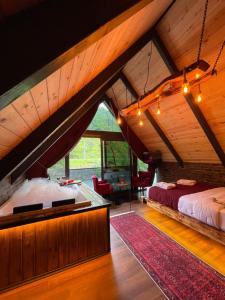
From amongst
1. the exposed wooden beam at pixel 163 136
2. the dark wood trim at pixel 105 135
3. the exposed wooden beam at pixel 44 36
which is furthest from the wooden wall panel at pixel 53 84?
the dark wood trim at pixel 105 135

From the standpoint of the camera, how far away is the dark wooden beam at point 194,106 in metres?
2.93

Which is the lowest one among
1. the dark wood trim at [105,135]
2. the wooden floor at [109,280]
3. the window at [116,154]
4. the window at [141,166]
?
the wooden floor at [109,280]

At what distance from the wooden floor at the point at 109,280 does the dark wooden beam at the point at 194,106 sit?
79.3 inches

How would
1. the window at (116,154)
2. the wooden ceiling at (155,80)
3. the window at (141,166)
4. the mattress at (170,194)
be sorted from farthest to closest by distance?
the window at (141,166) → the window at (116,154) → the mattress at (170,194) → the wooden ceiling at (155,80)

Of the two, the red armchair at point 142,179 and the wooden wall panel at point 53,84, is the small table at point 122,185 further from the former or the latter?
the wooden wall panel at point 53,84

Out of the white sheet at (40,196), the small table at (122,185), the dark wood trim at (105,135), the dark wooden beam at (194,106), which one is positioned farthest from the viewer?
the small table at (122,185)

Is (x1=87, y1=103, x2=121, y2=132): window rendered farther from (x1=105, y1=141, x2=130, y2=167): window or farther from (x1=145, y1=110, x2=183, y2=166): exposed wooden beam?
(x1=145, y1=110, x2=183, y2=166): exposed wooden beam

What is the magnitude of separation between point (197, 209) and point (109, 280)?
6.22ft

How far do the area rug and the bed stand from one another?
59 centimetres

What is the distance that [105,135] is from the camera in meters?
5.45

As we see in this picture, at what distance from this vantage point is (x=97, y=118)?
18.0 feet

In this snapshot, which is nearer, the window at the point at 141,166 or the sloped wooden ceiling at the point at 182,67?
the sloped wooden ceiling at the point at 182,67

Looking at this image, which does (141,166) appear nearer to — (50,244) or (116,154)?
(116,154)

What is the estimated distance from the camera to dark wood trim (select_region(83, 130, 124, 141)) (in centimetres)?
516
